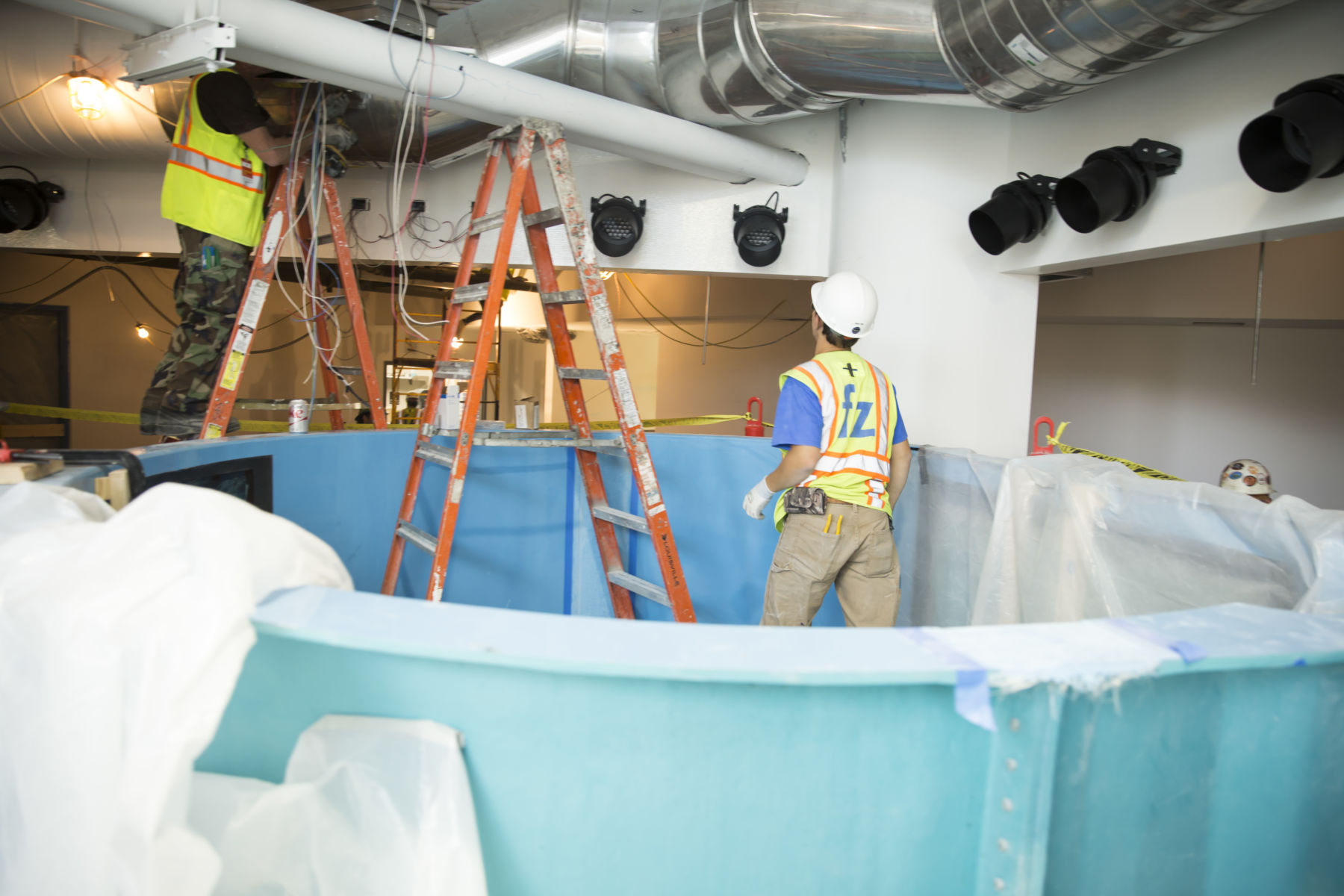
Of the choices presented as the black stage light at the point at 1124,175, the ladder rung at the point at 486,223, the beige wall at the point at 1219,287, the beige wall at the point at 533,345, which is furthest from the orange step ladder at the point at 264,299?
the beige wall at the point at 1219,287

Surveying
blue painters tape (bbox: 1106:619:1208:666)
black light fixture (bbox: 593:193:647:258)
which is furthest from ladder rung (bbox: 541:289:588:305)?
blue painters tape (bbox: 1106:619:1208:666)

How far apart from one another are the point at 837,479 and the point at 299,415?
180 cm

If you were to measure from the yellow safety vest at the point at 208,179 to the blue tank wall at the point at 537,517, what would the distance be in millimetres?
837

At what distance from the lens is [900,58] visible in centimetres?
245

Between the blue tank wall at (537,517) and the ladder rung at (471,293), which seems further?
the blue tank wall at (537,517)

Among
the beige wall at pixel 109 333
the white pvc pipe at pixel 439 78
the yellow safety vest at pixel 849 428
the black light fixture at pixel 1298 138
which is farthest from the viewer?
the beige wall at pixel 109 333

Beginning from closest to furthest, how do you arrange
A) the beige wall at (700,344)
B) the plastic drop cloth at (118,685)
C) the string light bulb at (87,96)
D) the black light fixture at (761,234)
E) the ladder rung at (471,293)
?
Result: 1. the plastic drop cloth at (118,685)
2. the ladder rung at (471,293)
3. the string light bulb at (87,96)
4. the black light fixture at (761,234)
5. the beige wall at (700,344)

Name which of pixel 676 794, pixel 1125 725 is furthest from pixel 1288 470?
pixel 676 794

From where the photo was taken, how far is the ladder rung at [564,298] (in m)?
2.49

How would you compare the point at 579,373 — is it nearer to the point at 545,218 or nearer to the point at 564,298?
the point at 564,298

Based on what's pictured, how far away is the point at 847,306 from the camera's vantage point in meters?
2.25

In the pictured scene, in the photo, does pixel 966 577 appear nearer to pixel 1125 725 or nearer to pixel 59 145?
pixel 1125 725

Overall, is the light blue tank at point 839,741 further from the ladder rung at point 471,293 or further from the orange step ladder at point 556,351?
the ladder rung at point 471,293

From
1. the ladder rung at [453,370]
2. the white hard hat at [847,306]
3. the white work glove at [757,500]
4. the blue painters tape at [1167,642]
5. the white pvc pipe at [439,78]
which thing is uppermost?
the white pvc pipe at [439,78]
